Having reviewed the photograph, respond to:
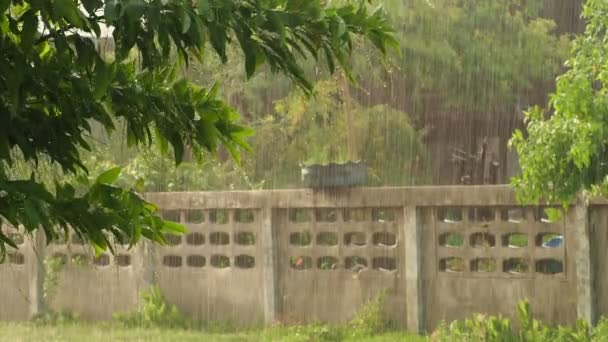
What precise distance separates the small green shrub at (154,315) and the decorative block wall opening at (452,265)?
2.20m

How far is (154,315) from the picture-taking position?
9648 mm

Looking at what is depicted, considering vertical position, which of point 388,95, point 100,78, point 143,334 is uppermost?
point 388,95

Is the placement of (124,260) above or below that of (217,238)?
below

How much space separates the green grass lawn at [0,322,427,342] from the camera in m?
8.65

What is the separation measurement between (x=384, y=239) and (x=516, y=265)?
1.27 metres

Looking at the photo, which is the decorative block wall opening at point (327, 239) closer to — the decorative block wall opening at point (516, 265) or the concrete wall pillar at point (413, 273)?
the concrete wall pillar at point (413, 273)

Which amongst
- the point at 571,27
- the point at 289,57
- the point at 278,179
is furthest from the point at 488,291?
the point at 571,27

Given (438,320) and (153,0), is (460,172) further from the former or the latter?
(153,0)

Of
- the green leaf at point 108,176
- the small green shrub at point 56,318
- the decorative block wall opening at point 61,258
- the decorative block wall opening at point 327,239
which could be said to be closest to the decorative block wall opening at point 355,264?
the decorative block wall opening at point 327,239

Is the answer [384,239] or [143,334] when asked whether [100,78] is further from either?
[384,239]

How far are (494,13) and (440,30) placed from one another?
32.8 inches

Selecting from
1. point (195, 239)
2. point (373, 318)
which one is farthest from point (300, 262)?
point (373, 318)

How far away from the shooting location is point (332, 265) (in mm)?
9430

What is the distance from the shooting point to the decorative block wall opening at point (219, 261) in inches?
390
